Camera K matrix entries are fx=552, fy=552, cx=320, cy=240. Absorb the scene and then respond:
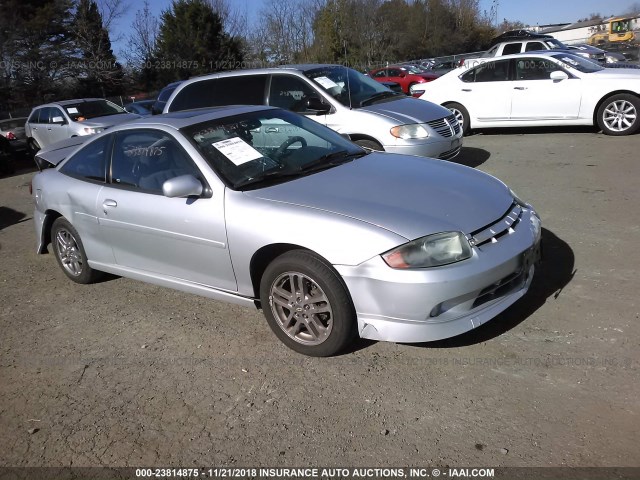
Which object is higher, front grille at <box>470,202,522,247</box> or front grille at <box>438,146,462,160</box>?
front grille at <box>470,202,522,247</box>

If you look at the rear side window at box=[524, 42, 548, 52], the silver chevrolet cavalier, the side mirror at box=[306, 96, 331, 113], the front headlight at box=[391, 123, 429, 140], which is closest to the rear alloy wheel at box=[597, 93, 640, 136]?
the front headlight at box=[391, 123, 429, 140]

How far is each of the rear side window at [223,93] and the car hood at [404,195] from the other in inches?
162

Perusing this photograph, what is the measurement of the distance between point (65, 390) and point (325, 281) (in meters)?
1.80

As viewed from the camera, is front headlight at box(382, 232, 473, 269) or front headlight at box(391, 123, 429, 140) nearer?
front headlight at box(382, 232, 473, 269)

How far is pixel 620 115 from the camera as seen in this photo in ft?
30.7

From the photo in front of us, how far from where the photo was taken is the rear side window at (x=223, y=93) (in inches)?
311

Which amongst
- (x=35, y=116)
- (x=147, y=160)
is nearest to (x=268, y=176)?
(x=147, y=160)

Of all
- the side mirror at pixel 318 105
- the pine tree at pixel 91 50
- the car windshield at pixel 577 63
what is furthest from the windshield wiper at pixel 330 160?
the pine tree at pixel 91 50

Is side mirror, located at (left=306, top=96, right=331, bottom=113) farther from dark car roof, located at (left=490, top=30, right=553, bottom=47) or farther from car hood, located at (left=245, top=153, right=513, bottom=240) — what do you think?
dark car roof, located at (left=490, top=30, right=553, bottom=47)

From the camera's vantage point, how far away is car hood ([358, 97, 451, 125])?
24.2 feet

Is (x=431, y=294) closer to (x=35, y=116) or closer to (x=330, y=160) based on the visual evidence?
(x=330, y=160)

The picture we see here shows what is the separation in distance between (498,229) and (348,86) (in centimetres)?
506

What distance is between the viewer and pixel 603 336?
3418 mm

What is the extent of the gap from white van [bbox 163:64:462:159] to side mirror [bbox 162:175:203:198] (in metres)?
3.97
